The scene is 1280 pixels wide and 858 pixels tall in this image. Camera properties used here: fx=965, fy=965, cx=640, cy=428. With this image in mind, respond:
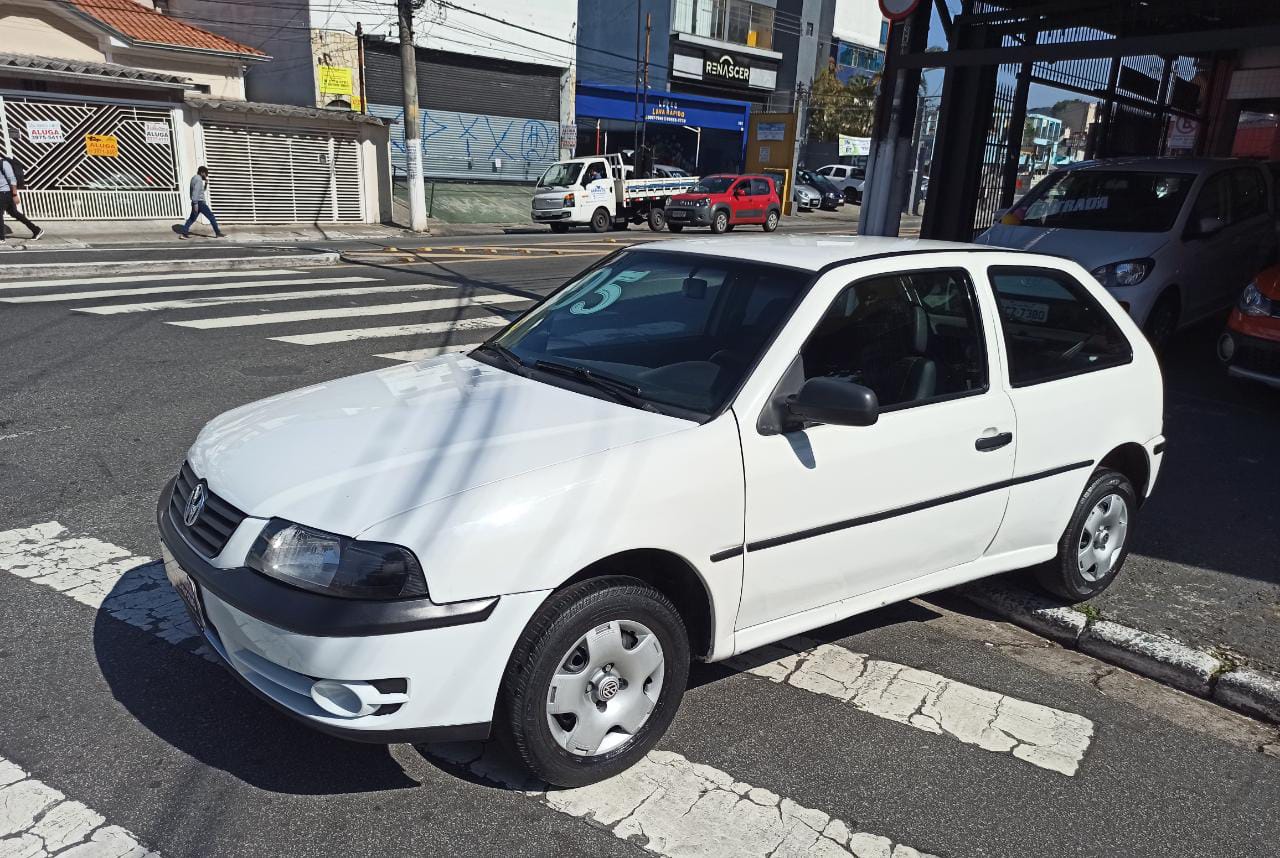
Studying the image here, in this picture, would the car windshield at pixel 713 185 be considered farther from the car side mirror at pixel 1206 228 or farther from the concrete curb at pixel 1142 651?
the concrete curb at pixel 1142 651

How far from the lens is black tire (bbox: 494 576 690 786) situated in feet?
9.13

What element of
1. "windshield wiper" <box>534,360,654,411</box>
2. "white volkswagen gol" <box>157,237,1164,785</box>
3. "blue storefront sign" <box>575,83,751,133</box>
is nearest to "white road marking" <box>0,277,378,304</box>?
"white volkswagen gol" <box>157,237,1164,785</box>

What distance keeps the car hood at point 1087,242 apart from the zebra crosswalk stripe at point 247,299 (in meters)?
7.55

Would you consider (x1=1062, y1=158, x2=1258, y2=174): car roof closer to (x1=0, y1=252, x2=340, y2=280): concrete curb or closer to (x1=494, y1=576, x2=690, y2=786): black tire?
(x1=494, y1=576, x2=690, y2=786): black tire

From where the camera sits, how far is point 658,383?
11.5 feet

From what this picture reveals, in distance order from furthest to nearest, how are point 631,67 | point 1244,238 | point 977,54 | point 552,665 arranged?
point 631,67, point 1244,238, point 977,54, point 552,665

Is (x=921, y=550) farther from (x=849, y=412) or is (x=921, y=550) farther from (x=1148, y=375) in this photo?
(x=1148, y=375)

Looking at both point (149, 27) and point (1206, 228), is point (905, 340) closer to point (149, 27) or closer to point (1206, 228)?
point (1206, 228)

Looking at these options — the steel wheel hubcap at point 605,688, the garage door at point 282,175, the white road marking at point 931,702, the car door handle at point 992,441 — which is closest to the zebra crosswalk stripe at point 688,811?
the steel wheel hubcap at point 605,688

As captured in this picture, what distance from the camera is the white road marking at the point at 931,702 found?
3418mm

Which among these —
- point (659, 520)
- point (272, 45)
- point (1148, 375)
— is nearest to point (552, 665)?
point (659, 520)

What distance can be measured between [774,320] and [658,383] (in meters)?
0.48

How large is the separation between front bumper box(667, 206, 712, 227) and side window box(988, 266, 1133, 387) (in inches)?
969

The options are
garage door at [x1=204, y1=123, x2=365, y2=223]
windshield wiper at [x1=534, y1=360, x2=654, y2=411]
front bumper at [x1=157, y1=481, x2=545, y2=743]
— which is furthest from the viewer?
garage door at [x1=204, y1=123, x2=365, y2=223]
